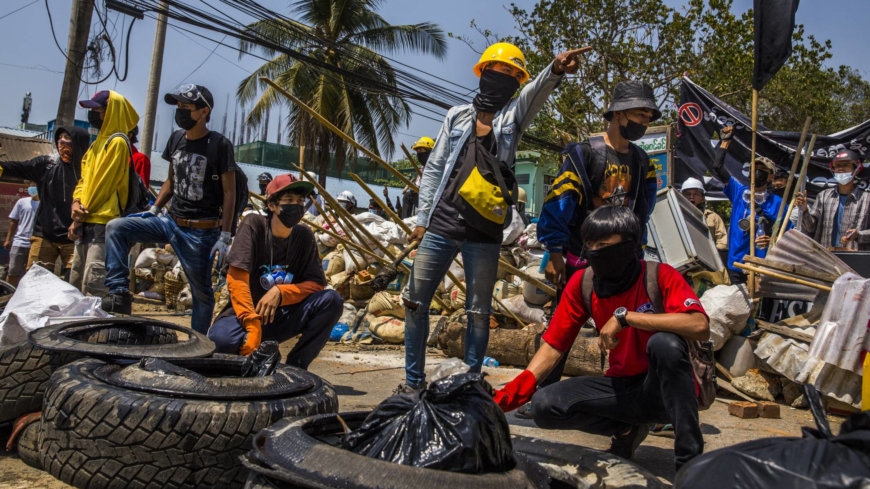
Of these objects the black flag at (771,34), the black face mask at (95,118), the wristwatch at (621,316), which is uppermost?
the black flag at (771,34)

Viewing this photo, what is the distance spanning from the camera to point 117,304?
444 centimetres

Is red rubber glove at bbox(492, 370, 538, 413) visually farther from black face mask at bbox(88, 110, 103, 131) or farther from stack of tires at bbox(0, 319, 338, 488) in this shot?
black face mask at bbox(88, 110, 103, 131)

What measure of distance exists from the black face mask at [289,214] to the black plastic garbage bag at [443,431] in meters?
2.34

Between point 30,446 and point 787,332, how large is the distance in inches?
183

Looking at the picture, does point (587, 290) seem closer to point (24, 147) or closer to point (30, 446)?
point (30, 446)

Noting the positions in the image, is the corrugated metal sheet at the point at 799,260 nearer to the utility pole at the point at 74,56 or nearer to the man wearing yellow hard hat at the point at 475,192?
the man wearing yellow hard hat at the point at 475,192

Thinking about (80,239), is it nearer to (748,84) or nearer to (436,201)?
(436,201)

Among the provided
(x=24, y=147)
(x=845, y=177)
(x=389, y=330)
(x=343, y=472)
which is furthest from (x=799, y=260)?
(x=24, y=147)

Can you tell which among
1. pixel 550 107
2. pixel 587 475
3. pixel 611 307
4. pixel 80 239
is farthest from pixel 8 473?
pixel 550 107

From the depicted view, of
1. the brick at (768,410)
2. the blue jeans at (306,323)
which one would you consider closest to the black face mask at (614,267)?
the blue jeans at (306,323)

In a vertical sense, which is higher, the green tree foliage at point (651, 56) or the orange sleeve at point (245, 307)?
the green tree foliage at point (651, 56)

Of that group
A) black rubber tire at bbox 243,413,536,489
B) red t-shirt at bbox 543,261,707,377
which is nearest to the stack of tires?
black rubber tire at bbox 243,413,536,489

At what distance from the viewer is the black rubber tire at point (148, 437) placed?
2309mm

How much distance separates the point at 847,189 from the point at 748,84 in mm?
10445
